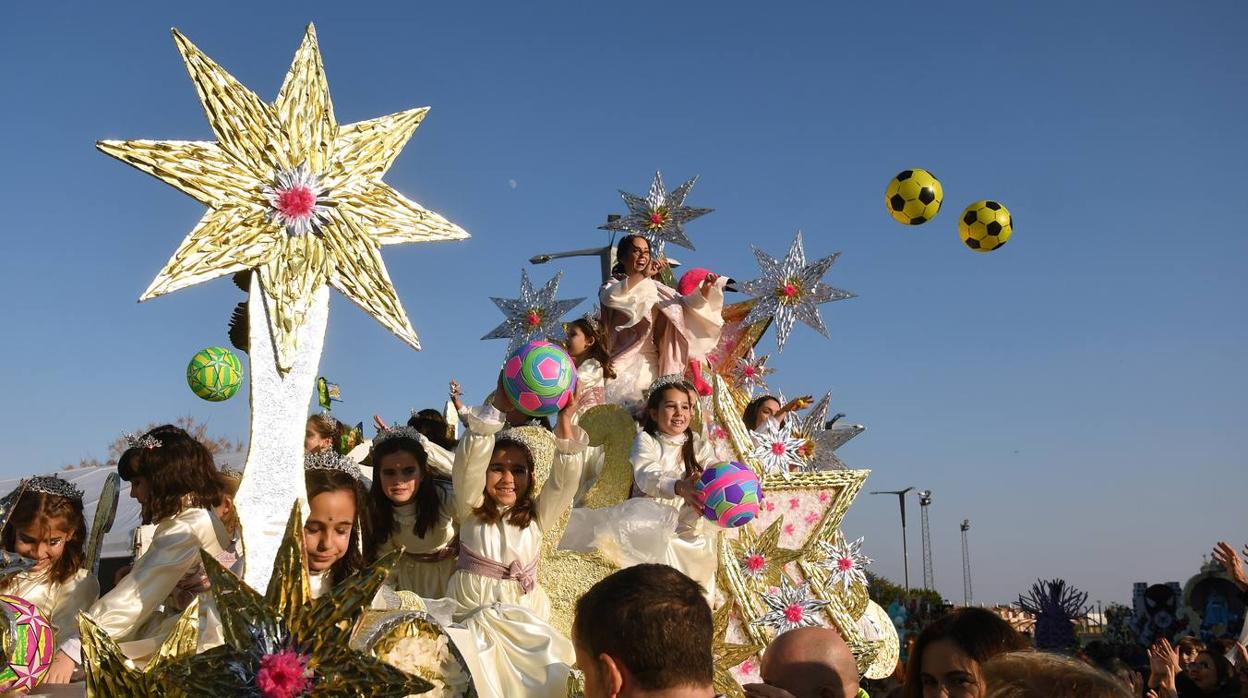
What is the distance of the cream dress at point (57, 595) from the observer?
4.72 metres

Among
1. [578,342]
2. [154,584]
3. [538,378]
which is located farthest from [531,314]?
[154,584]

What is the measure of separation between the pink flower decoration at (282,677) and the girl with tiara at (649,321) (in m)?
5.45

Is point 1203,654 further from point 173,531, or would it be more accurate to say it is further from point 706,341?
point 173,531

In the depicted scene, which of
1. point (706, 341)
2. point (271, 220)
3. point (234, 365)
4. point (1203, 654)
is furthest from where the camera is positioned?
point (706, 341)

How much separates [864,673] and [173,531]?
4.89 meters

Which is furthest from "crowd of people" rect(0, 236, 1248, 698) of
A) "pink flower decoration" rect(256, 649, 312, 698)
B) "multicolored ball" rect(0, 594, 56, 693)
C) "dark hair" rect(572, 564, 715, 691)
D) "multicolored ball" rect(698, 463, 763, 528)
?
"pink flower decoration" rect(256, 649, 312, 698)

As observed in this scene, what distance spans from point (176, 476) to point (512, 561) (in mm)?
1564

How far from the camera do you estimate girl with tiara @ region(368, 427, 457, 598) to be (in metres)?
5.36

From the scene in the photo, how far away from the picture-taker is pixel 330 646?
9.64 ft

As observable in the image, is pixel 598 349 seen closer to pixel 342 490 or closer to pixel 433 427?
pixel 433 427

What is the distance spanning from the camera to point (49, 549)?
486cm

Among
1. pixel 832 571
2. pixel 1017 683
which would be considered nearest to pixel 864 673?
pixel 832 571

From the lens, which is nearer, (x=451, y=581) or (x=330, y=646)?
(x=330, y=646)

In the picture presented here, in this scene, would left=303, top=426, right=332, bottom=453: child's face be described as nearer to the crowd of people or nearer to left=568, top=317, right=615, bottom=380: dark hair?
the crowd of people
